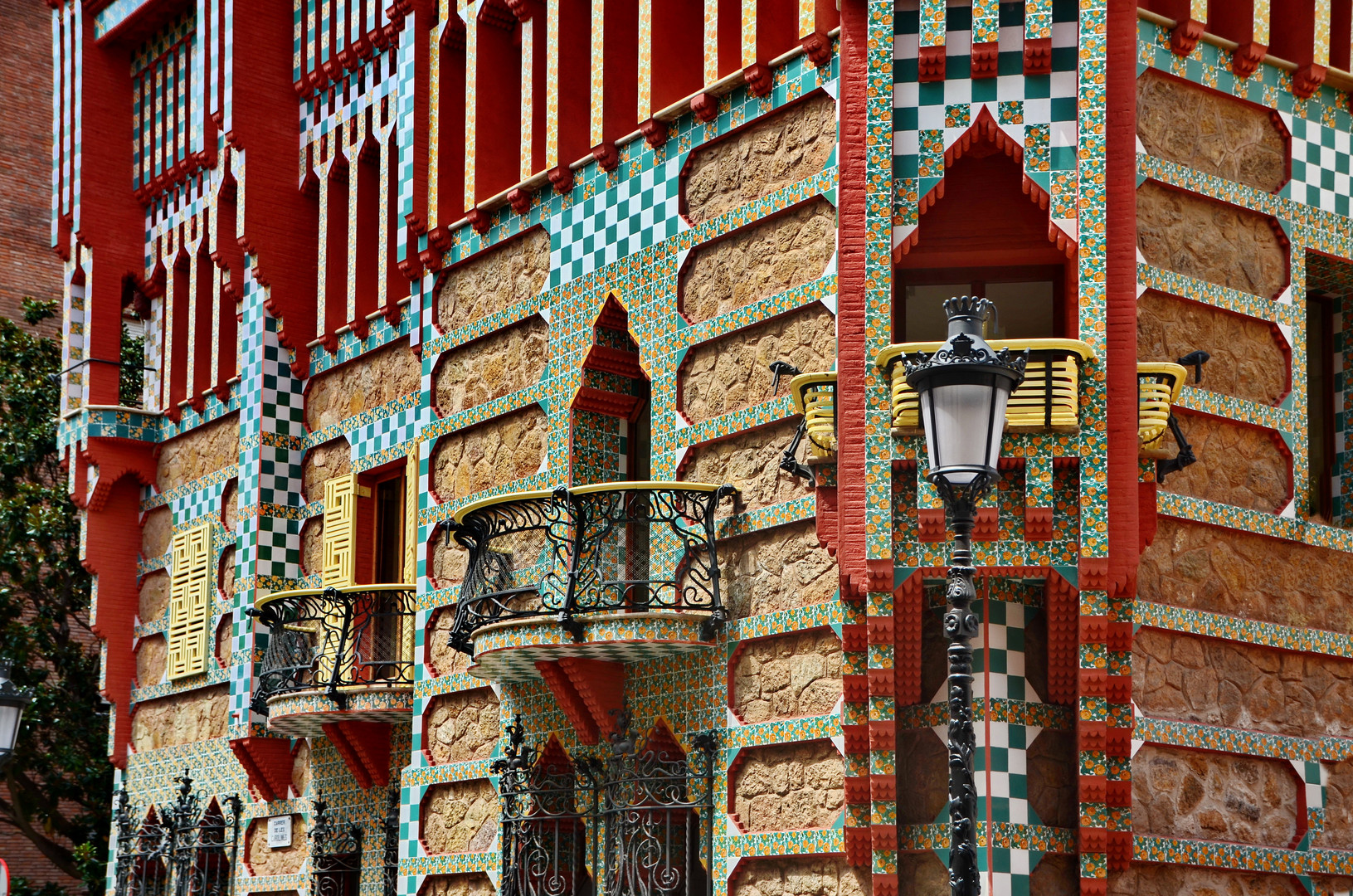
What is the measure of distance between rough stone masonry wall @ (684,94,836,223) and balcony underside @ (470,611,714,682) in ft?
9.68

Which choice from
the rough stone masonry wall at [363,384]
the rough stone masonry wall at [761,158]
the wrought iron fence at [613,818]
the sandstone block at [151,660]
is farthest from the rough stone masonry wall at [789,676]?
the sandstone block at [151,660]

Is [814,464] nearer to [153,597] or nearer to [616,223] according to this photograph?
[616,223]

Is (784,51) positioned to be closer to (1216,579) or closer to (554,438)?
(554,438)

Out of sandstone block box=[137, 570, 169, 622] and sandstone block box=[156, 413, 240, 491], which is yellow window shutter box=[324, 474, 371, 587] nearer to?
sandstone block box=[156, 413, 240, 491]

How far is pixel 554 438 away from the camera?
14422mm

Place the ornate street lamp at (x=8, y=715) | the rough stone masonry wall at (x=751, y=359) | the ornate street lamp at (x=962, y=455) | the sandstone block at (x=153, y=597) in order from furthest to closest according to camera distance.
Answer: the sandstone block at (x=153, y=597)
the ornate street lamp at (x=8, y=715)
the rough stone masonry wall at (x=751, y=359)
the ornate street lamp at (x=962, y=455)

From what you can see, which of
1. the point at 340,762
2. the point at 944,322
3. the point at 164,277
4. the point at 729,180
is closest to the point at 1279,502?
the point at 944,322

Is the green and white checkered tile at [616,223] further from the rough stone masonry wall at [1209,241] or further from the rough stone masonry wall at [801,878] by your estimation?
the rough stone masonry wall at [801,878]

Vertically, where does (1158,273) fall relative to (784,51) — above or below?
below

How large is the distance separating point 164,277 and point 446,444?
272 inches

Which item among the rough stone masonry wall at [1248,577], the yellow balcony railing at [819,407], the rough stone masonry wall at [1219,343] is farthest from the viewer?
the rough stone masonry wall at [1219,343]

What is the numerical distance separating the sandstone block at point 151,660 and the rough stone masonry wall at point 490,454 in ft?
19.2

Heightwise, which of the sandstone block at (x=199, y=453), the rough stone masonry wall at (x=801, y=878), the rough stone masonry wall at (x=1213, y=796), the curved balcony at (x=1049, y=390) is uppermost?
the sandstone block at (x=199, y=453)

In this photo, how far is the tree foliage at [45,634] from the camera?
22500 millimetres
